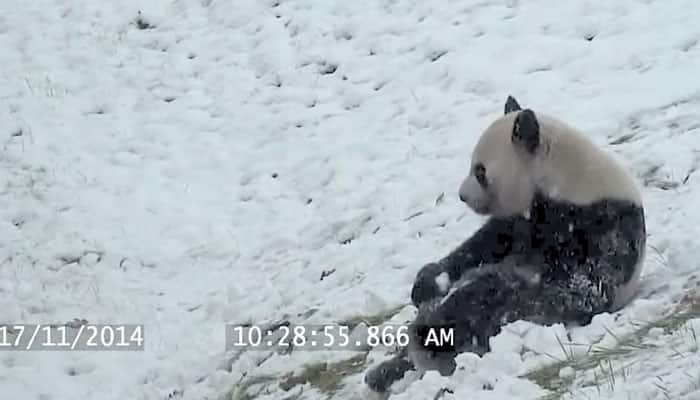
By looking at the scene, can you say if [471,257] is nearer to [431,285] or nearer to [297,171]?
[431,285]

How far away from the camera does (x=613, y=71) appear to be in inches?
346

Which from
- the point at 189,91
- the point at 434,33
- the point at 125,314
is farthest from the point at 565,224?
the point at 189,91

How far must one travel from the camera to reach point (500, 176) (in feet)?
17.6

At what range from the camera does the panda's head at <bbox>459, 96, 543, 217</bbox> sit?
517 cm

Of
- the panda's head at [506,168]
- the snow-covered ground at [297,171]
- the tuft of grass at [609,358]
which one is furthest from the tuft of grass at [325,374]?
the tuft of grass at [609,358]

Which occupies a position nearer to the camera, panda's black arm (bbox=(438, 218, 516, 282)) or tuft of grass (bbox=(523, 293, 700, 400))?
tuft of grass (bbox=(523, 293, 700, 400))

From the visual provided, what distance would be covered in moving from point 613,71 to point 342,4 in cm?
372
